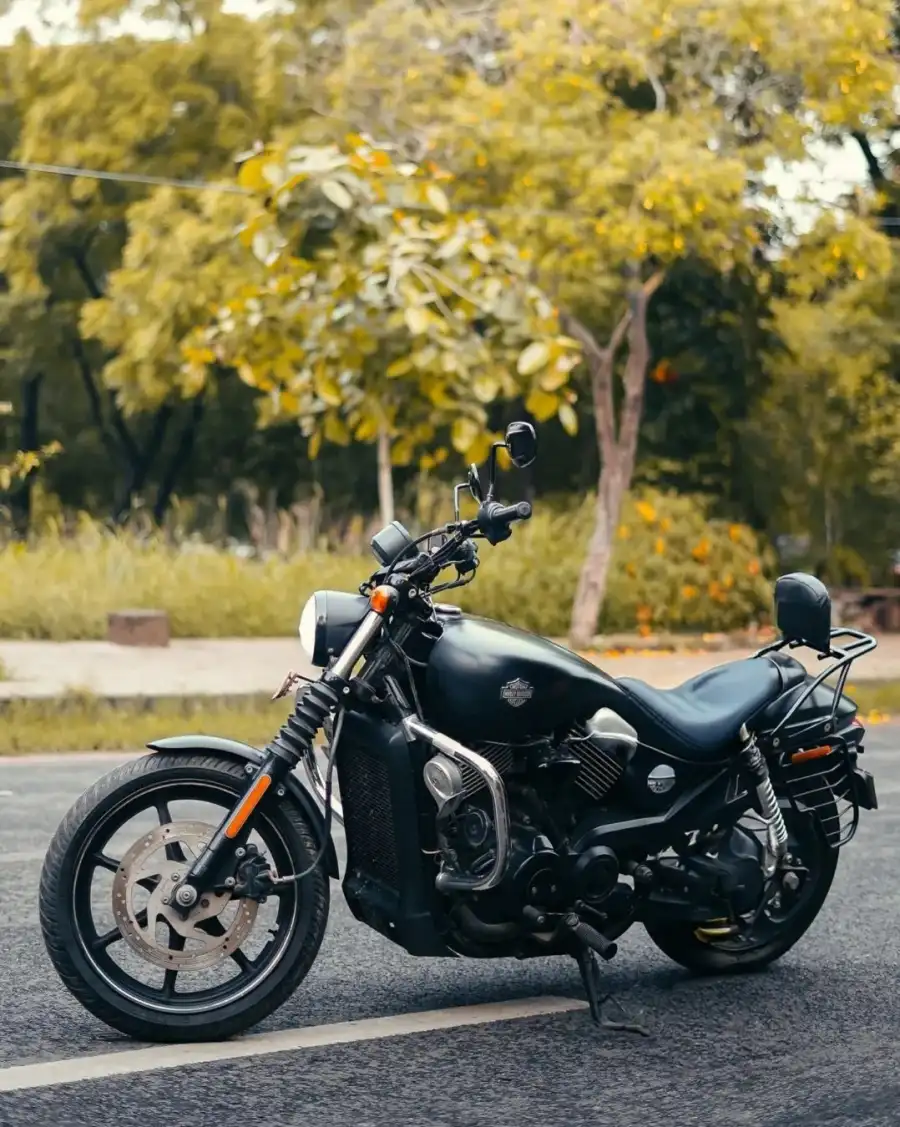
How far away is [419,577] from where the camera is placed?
4754 mm

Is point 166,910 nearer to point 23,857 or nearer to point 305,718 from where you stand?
point 305,718

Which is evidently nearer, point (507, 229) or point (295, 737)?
point (295, 737)

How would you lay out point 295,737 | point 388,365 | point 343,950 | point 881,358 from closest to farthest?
point 295,737
point 343,950
point 388,365
point 881,358

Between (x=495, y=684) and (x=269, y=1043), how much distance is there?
1.02 metres

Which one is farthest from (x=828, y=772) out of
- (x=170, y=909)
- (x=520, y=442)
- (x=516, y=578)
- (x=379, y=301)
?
(x=516, y=578)

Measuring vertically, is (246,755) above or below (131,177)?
below

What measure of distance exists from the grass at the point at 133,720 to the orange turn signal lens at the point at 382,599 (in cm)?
635

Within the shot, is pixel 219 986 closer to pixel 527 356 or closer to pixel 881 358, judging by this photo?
pixel 527 356

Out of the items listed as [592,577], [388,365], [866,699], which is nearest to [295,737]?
[866,699]

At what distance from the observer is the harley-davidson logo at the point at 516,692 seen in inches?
188

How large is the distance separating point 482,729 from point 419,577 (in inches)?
15.6

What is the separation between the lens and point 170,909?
4.70m

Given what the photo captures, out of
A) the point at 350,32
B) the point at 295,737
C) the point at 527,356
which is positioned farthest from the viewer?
the point at 350,32

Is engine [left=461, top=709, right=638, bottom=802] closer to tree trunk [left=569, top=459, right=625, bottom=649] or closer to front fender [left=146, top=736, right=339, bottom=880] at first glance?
front fender [left=146, top=736, right=339, bottom=880]
